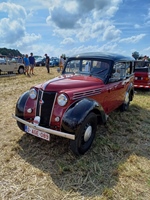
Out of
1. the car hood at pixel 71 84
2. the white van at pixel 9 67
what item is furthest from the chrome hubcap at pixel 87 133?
the white van at pixel 9 67

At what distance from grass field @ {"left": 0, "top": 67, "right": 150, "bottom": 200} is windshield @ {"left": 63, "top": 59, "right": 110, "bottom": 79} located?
1.45 metres

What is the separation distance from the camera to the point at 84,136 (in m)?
3.42

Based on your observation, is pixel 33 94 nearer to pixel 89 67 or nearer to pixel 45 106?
pixel 45 106

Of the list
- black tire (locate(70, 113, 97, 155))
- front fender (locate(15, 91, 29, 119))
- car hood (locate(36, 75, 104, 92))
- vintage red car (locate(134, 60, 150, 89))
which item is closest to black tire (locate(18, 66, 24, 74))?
vintage red car (locate(134, 60, 150, 89))

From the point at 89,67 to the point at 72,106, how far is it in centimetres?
172

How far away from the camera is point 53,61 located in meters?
29.6

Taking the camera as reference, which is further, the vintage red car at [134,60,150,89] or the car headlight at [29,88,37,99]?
the vintage red car at [134,60,150,89]

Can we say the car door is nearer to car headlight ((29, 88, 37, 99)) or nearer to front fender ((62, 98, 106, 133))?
front fender ((62, 98, 106, 133))

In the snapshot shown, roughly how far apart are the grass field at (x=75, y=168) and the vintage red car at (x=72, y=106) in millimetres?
359

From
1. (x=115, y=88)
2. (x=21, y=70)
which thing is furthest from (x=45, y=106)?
(x=21, y=70)

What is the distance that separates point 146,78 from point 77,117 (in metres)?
7.18

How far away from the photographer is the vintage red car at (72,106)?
3.20m

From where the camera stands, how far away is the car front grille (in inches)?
134

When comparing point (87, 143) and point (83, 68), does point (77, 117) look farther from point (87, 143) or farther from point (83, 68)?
point (83, 68)
